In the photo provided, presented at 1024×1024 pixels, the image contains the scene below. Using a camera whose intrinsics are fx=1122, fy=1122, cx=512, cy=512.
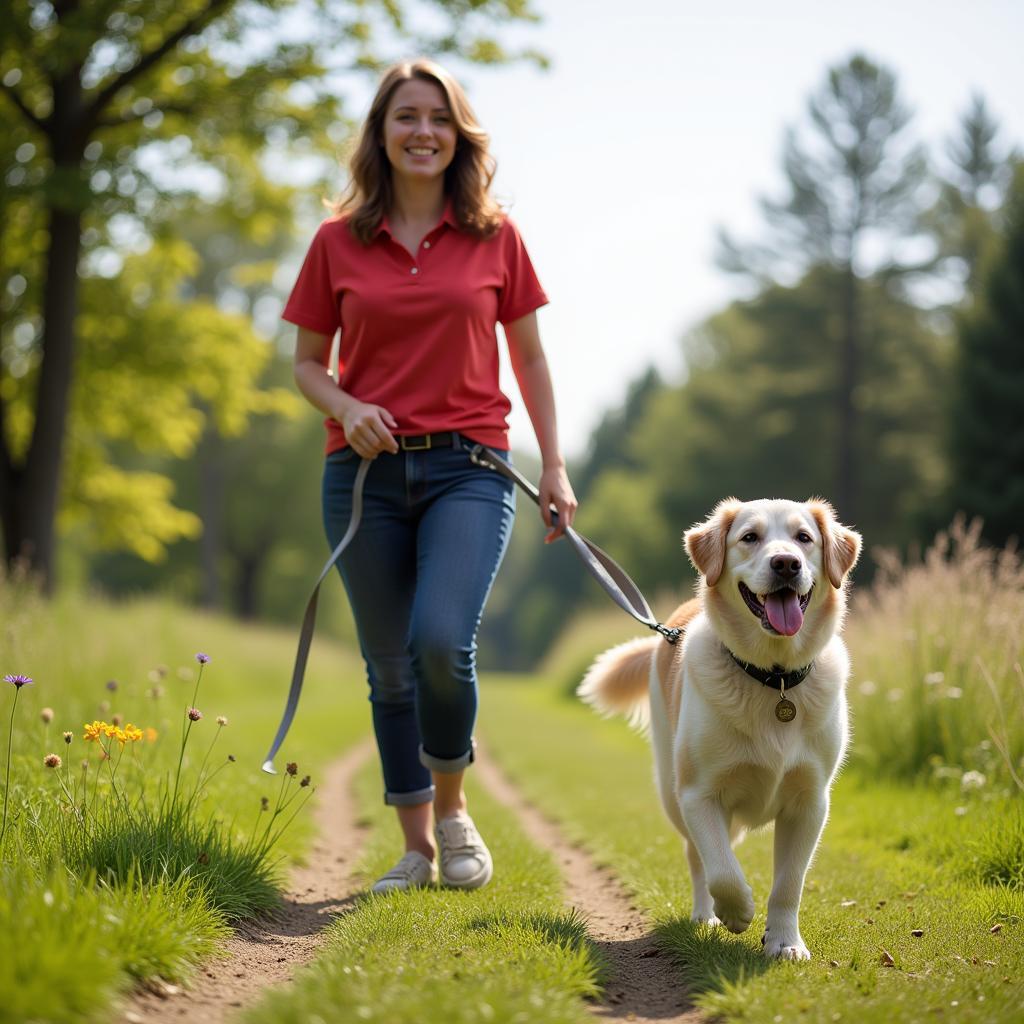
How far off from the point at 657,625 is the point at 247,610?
1369 inches

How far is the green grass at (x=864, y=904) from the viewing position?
293 cm

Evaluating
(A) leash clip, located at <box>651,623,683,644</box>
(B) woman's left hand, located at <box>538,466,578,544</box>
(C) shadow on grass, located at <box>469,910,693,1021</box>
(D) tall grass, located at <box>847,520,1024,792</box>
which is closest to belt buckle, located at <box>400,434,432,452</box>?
(B) woman's left hand, located at <box>538,466,578,544</box>

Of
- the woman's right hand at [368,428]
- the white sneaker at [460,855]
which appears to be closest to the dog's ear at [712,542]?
the woman's right hand at [368,428]

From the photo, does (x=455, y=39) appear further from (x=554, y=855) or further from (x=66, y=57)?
(x=554, y=855)

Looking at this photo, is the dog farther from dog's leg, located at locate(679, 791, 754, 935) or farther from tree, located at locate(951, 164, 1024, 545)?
tree, located at locate(951, 164, 1024, 545)

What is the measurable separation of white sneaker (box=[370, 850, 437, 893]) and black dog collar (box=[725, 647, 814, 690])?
61.3 inches

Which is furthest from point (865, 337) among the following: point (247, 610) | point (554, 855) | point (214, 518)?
point (554, 855)

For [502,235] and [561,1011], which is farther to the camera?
[502,235]

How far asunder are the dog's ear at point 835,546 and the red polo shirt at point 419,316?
124 centimetres

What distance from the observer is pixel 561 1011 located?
2676 mm

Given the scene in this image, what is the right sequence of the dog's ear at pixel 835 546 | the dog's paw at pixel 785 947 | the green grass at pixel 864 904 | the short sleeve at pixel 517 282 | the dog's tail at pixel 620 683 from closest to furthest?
the green grass at pixel 864 904 → the dog's paw at pixel 785 947 → the dog's ear at pixel 835 546 → the short sleeve at pixel 517 282 → the dog's tail at pixel 620 683

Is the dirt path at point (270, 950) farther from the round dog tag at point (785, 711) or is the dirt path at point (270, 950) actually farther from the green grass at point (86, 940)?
the round dog tag at point (785, 711)

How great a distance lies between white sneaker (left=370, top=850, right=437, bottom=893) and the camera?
4242 millimetres

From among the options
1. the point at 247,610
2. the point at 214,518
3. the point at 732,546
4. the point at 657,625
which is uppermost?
the point at 732,546
